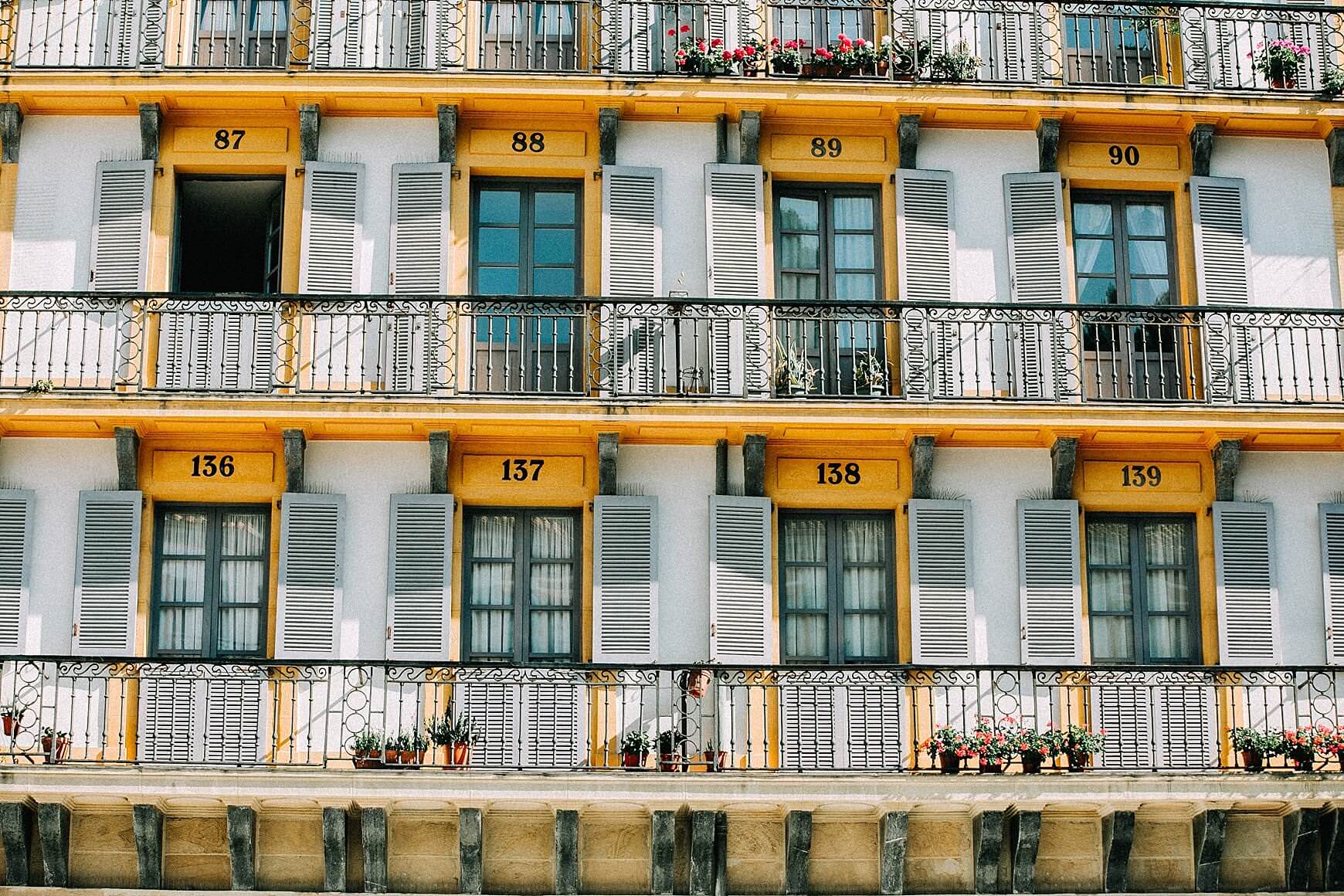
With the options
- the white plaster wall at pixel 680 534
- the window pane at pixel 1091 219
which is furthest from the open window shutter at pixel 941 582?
the window pane at pixel 1091 219

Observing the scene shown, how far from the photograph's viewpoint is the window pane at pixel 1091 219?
79.6 feet

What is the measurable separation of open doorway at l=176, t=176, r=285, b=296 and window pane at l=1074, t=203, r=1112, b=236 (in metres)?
8.71

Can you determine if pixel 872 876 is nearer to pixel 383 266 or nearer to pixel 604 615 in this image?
pixel 604 615

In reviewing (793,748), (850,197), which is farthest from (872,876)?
(850,197)

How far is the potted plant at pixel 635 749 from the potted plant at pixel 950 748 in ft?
9.00

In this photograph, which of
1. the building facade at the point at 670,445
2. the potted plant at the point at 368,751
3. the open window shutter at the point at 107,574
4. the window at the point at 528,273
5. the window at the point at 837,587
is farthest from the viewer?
the window at the point at 528,273

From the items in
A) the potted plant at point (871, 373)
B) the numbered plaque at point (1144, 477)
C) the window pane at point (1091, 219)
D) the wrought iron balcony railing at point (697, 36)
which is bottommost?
the numbered plaque at point (1144, 477)

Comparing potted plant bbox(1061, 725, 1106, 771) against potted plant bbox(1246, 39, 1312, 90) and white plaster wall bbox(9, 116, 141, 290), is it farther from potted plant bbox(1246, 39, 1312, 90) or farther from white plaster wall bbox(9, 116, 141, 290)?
white plaster wall bbox(9, 116, 141, 290)

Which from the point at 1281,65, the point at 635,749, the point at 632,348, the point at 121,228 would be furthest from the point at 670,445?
the point at 1281,65

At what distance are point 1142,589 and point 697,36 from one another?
7.69 meters

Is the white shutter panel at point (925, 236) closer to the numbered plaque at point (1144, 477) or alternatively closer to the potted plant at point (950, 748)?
the numbered plaque at point (1144, 477)

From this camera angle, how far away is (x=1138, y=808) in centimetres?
2152

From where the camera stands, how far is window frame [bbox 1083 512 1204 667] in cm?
2302

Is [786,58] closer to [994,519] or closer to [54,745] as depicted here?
[994,519]
